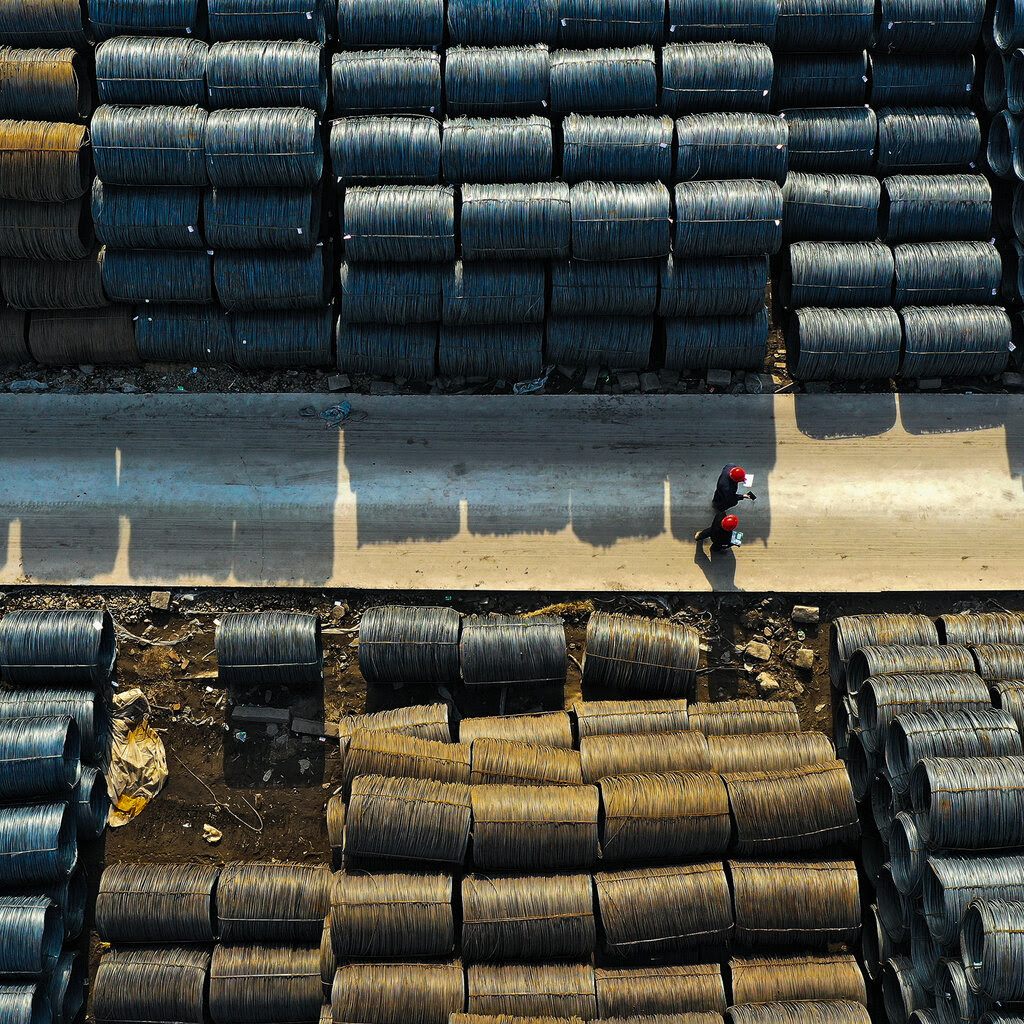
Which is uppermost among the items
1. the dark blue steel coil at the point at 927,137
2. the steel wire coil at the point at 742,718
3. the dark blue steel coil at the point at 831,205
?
the dark blue steel coil at the point at 927,137

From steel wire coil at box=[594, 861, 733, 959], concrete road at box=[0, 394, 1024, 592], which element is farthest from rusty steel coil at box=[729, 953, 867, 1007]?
concrete road at box=[0, 394, 1024, 592]

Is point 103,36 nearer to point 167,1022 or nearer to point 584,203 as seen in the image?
point 584,203

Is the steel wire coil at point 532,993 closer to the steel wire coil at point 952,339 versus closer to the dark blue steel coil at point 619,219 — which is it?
the dark blue steel coil at point 619,219

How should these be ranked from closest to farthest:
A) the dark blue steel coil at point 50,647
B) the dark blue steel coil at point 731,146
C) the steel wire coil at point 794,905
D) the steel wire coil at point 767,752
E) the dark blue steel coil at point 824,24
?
the steel wire coil at point 794,905, the steel wire coil at point 767,752, the dark blue steel coil at point 50,647, the dark blue steel coil at point 731,146, the dark blue steel coil at point 824,24

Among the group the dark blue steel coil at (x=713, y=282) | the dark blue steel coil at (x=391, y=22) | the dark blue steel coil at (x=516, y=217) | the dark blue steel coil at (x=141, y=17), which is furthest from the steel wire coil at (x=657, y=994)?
the dark blue steel coil at (x=141, y=17)

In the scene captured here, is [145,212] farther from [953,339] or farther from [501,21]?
[953,339]

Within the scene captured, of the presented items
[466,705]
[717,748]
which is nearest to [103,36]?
[466,705]

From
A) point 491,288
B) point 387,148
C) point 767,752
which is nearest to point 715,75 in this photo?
point 491,288

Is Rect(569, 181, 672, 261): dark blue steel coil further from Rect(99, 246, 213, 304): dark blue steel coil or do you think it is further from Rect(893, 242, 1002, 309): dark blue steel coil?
Rect(99, 246, 213, 304): dark blue steel coil
